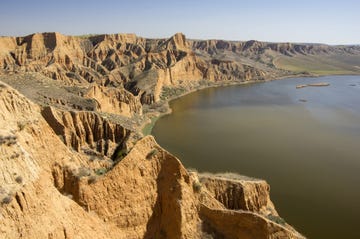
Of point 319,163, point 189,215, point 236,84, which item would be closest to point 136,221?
point 189,215

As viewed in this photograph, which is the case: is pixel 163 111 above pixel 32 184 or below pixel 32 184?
below

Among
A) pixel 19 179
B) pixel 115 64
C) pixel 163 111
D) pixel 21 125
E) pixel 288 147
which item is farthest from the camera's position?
pixel 115 64

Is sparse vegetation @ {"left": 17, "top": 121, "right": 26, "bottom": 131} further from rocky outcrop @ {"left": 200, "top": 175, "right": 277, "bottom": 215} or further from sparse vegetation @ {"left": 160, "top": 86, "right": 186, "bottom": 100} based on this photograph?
sparse vegetation @ {"left": 160, "top": 86, "right": 186, "bottom": 100}

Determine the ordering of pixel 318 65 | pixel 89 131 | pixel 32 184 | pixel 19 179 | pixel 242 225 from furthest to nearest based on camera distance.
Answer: pixel 318 65 → pixel 89 131 → pixel 242 225 → pixel 32 184 → pixel 19 179

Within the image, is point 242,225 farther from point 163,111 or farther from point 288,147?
point 163,111

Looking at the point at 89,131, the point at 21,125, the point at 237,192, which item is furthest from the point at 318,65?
the point at 21,125

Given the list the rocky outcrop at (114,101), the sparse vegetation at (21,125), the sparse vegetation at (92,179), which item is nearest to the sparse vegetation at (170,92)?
the rocky outcrop at (114,101)

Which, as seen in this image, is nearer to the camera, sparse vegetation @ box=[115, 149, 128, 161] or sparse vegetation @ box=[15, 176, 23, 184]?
sparse vegetation @ box=[15, 176, 23, 184]

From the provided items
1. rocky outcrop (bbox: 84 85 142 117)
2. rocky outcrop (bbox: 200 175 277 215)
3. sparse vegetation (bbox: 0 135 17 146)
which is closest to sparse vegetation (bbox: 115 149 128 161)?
sparse vegetation (bbox: 0 135 17 146)
